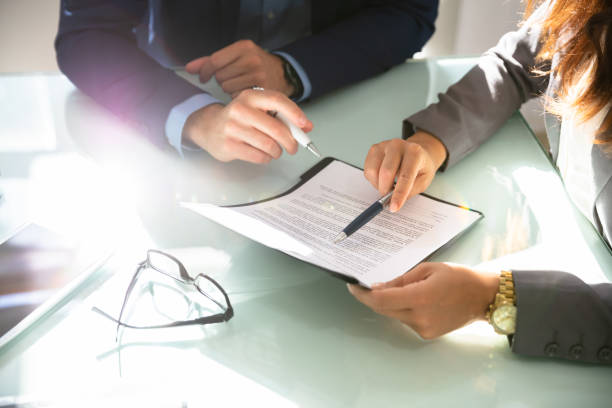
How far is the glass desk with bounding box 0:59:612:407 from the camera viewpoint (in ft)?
1.83

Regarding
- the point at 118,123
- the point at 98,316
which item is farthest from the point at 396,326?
the point at 118,123

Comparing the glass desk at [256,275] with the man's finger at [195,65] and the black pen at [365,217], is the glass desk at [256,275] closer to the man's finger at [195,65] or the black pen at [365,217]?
the black pen at [365,217]

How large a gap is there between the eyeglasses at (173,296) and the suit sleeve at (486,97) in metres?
0.48

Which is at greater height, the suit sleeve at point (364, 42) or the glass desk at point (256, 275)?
the suit sleeve at point (364, 42)

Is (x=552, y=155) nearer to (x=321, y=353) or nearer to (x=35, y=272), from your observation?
(x=321, y=353)

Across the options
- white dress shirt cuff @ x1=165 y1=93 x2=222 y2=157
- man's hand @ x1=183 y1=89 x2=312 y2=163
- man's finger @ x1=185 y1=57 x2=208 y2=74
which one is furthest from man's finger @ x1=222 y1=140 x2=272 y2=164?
man's finger @ x1=185 y1=57 x2=208 y2=74

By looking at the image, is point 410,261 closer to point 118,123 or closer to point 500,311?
point 500,311

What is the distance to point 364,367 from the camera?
0.58 m

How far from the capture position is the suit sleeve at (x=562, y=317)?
23.1 inches

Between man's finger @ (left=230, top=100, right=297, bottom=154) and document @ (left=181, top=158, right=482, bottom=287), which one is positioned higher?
man's finger @ (left=230, top=100, right=297, bottom=154)

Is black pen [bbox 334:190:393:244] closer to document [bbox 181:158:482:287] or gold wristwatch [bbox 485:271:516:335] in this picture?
document [bbox 181:158:482:287]

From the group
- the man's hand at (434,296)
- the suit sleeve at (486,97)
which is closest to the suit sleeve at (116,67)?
the suit sleeve at (486,97)

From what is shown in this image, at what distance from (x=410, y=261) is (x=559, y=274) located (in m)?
0.18

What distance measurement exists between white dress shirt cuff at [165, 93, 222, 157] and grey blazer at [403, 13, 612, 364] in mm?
391
